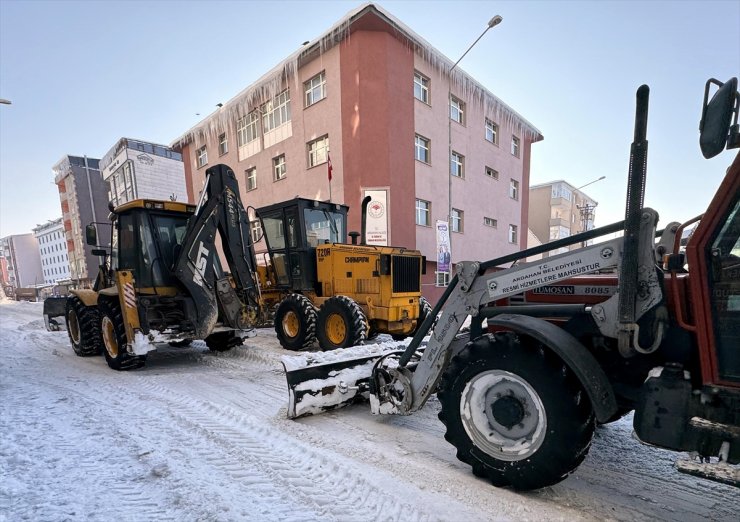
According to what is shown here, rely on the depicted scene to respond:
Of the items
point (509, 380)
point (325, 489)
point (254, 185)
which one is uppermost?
point (254, 185)

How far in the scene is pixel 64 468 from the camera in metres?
2.66

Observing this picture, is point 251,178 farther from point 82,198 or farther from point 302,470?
point 82,198

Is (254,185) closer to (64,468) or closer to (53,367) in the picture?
(53,367)

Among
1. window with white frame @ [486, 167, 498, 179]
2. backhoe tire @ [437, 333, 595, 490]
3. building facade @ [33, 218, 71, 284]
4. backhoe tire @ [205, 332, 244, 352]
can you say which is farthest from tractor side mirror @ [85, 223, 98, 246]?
building facade @ [33, 218, 71, 284]

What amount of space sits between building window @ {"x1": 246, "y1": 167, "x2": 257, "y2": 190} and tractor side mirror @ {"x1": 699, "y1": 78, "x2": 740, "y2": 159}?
1823 cm

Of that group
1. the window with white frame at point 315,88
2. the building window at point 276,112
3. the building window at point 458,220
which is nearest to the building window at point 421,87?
→ the window with white frame at point 315,88

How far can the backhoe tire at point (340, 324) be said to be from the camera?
6004mm

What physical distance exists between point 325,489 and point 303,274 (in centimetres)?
512

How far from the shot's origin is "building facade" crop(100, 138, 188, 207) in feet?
106

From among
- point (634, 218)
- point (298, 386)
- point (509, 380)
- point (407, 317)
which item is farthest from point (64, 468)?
point (407, 317)

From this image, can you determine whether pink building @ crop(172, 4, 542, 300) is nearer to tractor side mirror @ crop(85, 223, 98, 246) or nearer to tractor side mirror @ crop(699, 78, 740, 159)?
tractor side mirror @ crop(85, 223, 98, 246)

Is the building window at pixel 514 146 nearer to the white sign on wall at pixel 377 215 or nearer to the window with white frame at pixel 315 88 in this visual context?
the white sign on wall at pixel 377 215

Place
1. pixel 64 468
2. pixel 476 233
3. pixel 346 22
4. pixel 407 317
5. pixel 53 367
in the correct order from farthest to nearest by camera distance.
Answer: pixel 476 233
pixel 346 22
pixel 407 317
pixel 53 367
pixel 64 468

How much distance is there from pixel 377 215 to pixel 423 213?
2.54 meters
